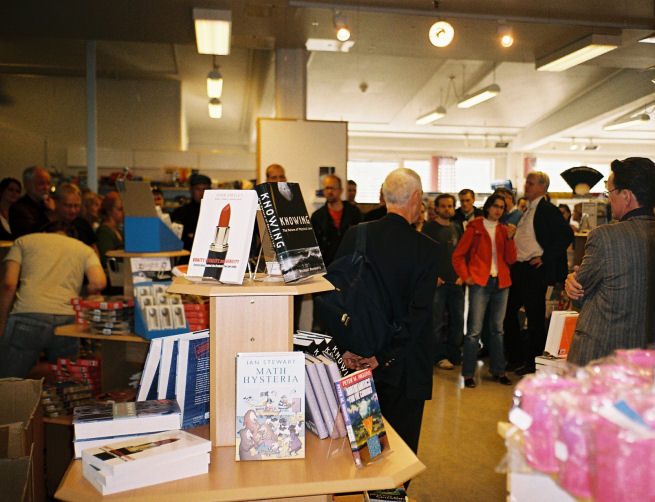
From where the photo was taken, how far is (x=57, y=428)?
311 cm

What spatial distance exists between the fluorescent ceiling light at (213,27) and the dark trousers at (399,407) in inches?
167

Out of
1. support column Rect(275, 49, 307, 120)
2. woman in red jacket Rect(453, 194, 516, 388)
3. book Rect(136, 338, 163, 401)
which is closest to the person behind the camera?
book Rect(136, 338, 163, 401)

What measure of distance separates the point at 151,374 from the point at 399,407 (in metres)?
1.17

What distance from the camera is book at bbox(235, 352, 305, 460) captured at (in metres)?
1.62

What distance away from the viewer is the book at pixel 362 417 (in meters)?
1.58

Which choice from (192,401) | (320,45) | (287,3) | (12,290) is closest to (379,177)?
(320,45)

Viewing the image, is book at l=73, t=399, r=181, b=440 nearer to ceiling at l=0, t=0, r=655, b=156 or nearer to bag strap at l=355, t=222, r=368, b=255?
bag strap at l=355, t=222, r=368, b=255

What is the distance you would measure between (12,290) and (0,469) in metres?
1.71

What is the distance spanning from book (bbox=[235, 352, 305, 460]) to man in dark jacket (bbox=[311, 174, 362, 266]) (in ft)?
11.3

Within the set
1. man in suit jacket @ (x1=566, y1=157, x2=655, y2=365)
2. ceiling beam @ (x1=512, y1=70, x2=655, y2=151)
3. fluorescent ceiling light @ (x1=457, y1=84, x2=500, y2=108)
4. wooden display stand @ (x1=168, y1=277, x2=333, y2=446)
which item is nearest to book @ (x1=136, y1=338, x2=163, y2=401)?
wooden display stand @ (x1=168, y1=277, x2=333, y2=446)

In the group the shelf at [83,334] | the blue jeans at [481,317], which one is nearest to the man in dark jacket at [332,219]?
the blue jeans at [481,317]

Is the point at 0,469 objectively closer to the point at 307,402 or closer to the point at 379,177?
the point at 307,402

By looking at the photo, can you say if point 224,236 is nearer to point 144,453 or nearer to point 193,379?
point 193,379

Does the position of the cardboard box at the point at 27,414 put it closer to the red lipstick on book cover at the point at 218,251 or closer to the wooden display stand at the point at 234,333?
the wooden display stand at the point at 234,333
